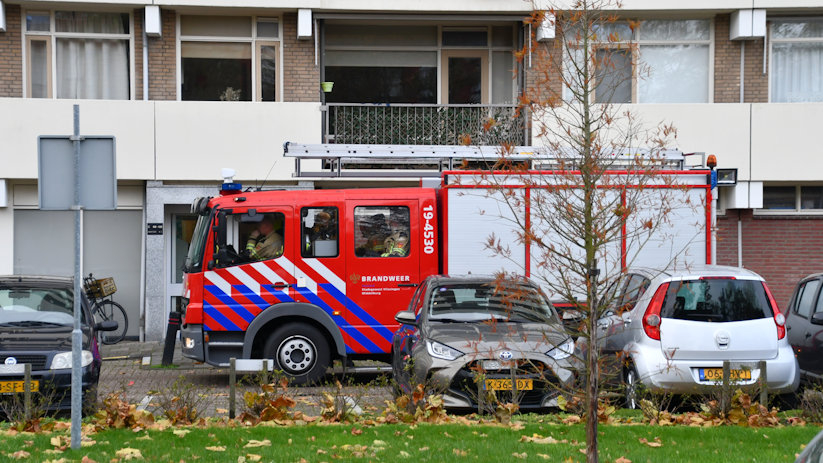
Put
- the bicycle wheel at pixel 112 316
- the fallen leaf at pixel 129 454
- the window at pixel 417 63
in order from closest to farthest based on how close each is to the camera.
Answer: the fallen leaf at pixel 129 454, the bicycle wheel at pixel 112 316, the window at pixel 417 63

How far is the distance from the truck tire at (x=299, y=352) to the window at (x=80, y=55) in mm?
8904

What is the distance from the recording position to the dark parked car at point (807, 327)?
11.8 m

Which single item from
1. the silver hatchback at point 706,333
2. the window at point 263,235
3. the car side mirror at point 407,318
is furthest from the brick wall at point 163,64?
the silver hatchback at point 706,333

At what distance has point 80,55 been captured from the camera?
20875mm

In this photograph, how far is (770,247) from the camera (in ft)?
68.9

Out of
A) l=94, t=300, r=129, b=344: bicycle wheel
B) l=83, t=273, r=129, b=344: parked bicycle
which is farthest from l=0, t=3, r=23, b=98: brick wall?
l=94, t=300, r=129, b=344: bicycle wheel

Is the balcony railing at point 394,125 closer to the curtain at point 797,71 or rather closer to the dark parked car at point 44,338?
the curtain at point 797,71

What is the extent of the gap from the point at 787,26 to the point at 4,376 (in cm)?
1688

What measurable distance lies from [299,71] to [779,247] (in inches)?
405

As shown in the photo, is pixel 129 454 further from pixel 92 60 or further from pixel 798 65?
pixel 798 65

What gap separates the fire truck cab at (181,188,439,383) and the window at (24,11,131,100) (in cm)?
787

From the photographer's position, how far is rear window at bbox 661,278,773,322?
11.1 m

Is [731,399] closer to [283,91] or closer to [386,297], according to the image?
[386,297]

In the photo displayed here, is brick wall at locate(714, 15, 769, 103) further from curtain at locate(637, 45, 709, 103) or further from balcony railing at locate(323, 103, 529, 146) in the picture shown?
balcony railing at locate(323, 103, 529, 146)
